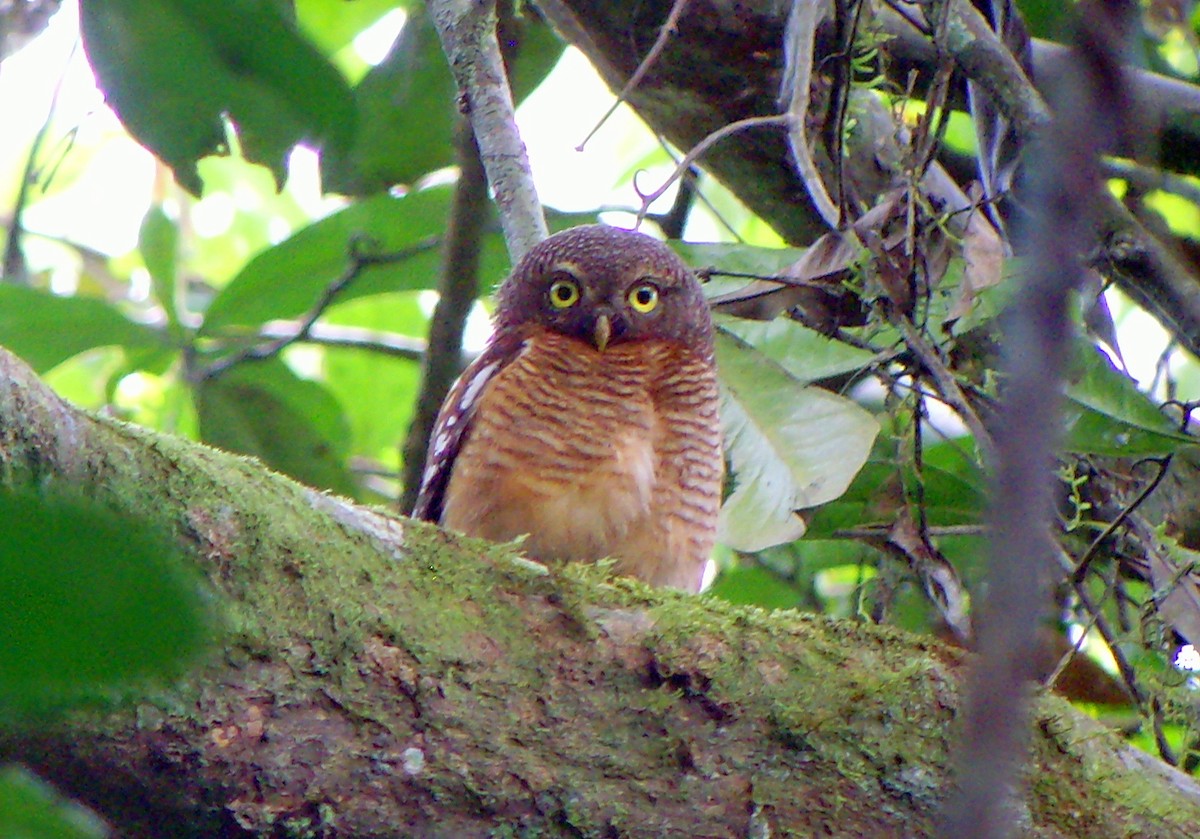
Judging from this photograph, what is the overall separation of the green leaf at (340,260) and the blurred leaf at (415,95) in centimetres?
16

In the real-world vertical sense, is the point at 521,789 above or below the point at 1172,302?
below

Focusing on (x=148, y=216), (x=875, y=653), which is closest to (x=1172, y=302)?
(x=875, y=653)

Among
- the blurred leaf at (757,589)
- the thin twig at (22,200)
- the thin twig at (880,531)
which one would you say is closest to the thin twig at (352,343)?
the thin twig at (22,200)

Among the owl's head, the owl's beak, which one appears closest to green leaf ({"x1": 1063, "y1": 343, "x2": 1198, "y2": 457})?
the owl's head

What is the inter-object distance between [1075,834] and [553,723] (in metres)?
0.99

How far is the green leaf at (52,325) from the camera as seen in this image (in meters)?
4.62

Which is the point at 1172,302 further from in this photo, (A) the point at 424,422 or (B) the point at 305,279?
(B) the point at 305,279

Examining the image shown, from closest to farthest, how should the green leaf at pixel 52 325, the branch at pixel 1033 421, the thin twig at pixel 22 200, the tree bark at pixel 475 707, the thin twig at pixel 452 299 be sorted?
the branch at pixel 1033 421
the tree bark at pixel 475 707
the thin twig at pixel 22 200
the thin twig at pixel 452 299
the green leaf at pixel 52 325

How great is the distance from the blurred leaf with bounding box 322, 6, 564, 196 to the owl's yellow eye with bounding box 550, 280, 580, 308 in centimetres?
92

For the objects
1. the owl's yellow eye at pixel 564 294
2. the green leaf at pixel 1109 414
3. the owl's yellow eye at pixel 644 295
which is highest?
the owl's yellow eye at pixel 644 295

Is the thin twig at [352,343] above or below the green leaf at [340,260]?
below

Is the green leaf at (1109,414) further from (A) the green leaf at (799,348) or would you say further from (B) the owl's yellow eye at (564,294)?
(B) the owl's yellow eye at (564,294)

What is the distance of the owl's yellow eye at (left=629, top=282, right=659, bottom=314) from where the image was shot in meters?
4.07

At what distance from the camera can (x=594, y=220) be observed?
4555 millimetres
